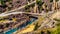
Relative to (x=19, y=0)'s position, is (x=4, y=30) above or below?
below

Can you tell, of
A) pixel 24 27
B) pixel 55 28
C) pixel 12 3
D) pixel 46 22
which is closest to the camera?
pixel 55 28

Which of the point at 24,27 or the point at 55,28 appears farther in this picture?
the point at 24,27

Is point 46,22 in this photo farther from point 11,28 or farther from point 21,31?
point 11,28

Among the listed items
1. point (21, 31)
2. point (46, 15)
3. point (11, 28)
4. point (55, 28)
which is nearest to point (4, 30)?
point (11, 28)

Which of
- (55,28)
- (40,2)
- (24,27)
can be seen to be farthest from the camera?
(40,2)

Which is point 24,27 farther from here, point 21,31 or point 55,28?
point 55,28

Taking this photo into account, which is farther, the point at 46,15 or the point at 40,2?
the point at 40,2

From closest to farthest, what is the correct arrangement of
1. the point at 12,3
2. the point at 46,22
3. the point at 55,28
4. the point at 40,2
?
the point at 55,28 → the point at 46,22 → the point at 40,2 → the point at 12,3

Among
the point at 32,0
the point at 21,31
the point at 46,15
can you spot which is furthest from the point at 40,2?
the point at 21,31

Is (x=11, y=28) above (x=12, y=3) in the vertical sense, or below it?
below
